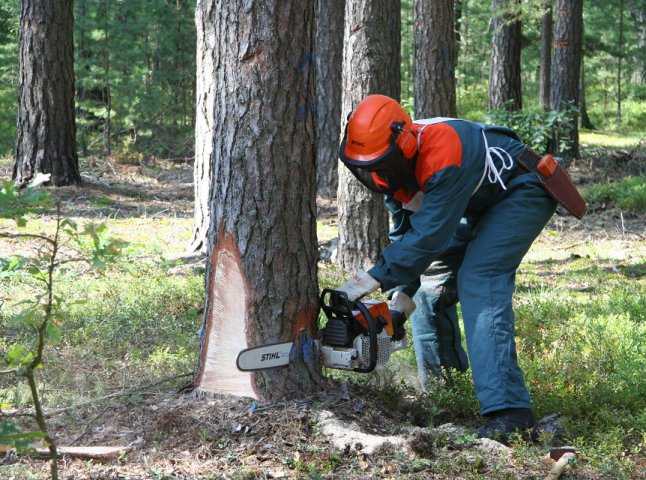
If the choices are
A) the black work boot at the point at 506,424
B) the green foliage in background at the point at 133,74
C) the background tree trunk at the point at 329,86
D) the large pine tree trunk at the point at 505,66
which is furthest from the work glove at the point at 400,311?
the large pine tree trunk at the point at 505,66

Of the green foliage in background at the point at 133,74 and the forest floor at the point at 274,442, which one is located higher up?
the green foliage in background at the point at 133,74

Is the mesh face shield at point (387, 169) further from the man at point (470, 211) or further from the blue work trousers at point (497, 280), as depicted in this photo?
the blue work trousers at point (497, 280)

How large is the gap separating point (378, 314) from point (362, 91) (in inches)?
139

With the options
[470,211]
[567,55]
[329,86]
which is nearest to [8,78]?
[329,86]

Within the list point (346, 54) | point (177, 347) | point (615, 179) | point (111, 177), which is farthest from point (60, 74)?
point (615, 179)

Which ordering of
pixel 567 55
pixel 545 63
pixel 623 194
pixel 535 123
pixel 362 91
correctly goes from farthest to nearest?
pixel 545 63, pixel 567 55, pixel 535 123, pixel 623 194, pixel 362 91

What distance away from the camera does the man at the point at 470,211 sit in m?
3.73

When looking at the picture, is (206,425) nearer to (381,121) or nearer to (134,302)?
(381,121)

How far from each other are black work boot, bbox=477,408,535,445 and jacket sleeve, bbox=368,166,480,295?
0.81 m

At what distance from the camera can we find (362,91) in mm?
6965

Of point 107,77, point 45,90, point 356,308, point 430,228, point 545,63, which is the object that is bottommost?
point 356,308

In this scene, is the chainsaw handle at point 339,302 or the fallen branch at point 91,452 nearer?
the fallen branch at point 91,452

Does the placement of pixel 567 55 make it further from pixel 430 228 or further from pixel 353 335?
pixel 353 335

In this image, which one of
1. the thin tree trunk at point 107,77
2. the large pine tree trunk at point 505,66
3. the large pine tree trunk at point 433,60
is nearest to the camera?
the large pine tree trunk at point 433,60
